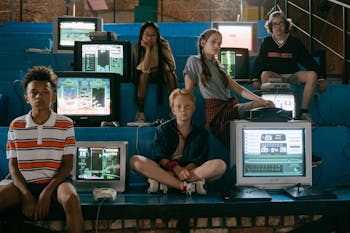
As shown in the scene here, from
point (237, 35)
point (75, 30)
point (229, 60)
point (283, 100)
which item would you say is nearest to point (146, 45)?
point (229, 60)

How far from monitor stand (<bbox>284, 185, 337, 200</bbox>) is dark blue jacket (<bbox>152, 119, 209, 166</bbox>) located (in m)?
0.68

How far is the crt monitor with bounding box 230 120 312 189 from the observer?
142 inches

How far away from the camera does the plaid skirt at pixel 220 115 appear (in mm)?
3980

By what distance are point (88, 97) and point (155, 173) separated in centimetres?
109

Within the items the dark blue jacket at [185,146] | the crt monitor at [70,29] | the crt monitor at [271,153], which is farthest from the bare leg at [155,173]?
the crt monitor at [70,29]

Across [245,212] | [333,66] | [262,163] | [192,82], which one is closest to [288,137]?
[262,163]

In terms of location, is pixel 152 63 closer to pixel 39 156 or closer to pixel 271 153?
pixel 271 153

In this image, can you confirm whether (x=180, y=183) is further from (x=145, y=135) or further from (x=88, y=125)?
(x=88, y=125)

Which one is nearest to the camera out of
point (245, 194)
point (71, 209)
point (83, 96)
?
point (71, 209)

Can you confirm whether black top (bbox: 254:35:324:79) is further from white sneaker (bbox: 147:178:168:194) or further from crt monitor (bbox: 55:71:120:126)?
white sneaker (bbox: 147:178:168:194)

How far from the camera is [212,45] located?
13.4 ft

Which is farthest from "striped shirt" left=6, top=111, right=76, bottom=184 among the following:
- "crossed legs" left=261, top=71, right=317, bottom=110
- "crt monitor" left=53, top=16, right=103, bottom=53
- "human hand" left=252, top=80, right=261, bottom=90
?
"crt monitor" left=53, top=16, right=103, bottom=53

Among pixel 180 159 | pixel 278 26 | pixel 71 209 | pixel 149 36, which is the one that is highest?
pixel 278 26

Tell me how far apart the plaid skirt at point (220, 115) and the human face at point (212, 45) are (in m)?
0.41
